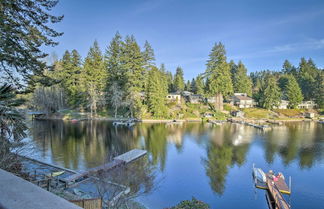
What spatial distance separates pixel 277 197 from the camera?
405 inches

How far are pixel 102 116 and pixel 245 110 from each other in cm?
3726

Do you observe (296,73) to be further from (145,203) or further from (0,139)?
(0,139)

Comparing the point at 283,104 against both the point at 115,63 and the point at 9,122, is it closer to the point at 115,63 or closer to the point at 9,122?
the point at 115,63

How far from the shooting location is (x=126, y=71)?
4325 centimetres

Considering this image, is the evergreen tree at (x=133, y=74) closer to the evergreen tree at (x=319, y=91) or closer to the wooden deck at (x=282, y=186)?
the wooden deck at (x=282, y=186)

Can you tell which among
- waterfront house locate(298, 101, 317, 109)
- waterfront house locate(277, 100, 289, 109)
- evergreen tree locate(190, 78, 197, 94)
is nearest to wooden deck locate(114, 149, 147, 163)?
waterfront house locate(277, 100, 289, 109)

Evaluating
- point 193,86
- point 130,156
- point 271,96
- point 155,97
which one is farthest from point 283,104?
point 130,156

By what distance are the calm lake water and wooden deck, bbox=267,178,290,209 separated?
2.51 feet

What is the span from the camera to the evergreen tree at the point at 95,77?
43.8 meters

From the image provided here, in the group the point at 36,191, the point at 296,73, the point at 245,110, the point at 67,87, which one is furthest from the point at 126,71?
the point at 296,73

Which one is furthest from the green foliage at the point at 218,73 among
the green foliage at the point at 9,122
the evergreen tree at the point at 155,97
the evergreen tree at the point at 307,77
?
the green foliage at the point at 9,122

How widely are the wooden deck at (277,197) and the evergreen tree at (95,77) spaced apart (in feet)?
127

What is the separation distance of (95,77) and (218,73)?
31076mm

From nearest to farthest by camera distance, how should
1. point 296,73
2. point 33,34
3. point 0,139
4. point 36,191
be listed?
point 36,191 < point 0,139 < point 33,34 < point 296,73
